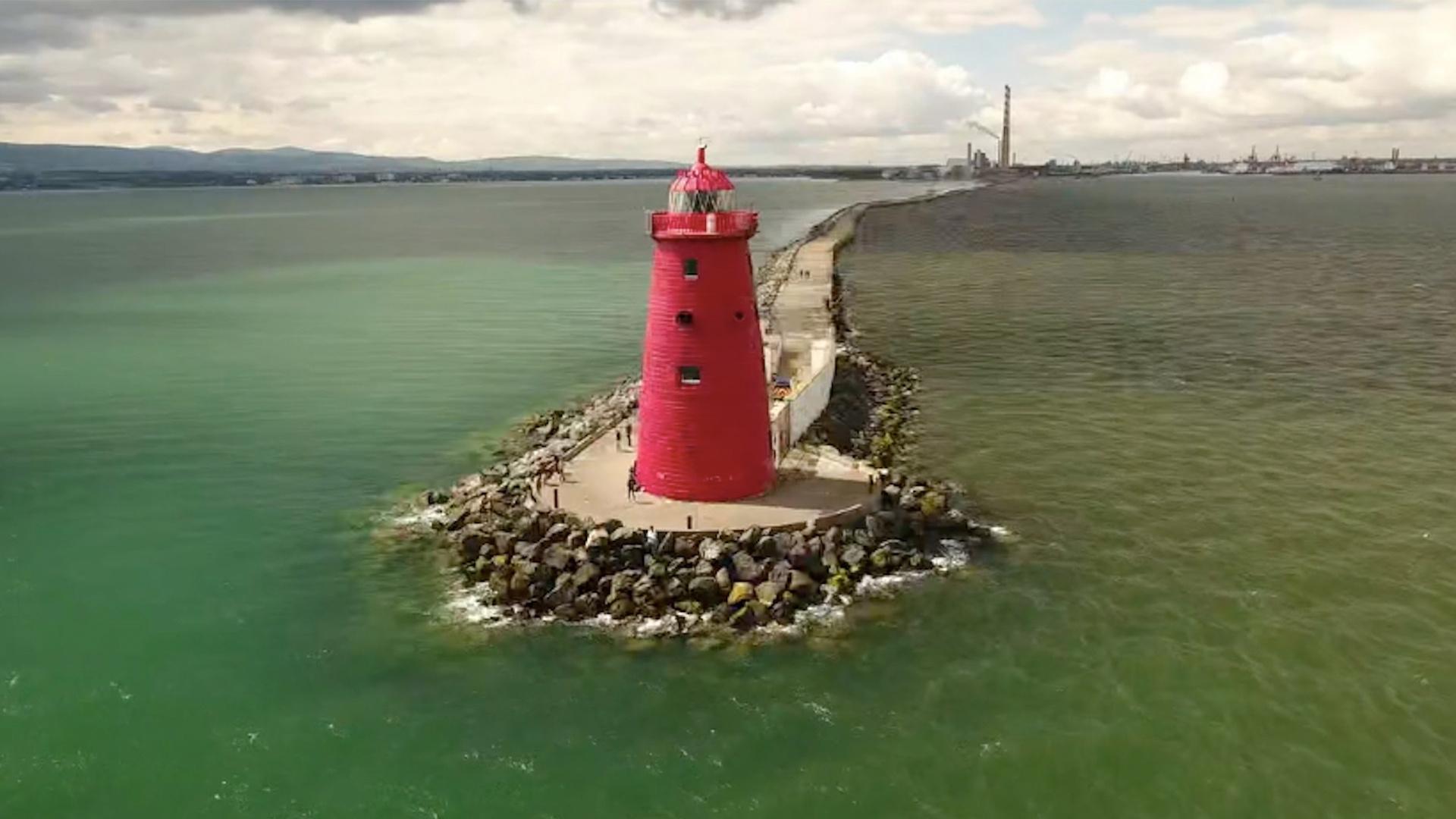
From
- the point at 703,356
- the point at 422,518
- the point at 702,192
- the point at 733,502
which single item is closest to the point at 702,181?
the point at 702,192

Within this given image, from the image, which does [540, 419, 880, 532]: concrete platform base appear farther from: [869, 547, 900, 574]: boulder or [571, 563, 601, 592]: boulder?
[571, 563, 601, 592]: boulder

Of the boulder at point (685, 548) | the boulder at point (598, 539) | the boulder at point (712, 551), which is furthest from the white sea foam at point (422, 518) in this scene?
the boulder at point (712, 551)

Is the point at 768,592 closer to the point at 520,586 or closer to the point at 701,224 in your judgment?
the point at 520,586

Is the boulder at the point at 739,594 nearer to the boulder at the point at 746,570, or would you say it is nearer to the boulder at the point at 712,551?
the boulder at the point at 746,570

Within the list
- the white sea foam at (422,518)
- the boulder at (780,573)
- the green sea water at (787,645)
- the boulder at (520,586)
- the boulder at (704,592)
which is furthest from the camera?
the white sea foam at (422,518)

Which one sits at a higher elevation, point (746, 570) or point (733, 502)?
point (733, 502)

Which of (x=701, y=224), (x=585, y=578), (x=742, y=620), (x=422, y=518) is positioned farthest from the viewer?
(x=422, y=518)
